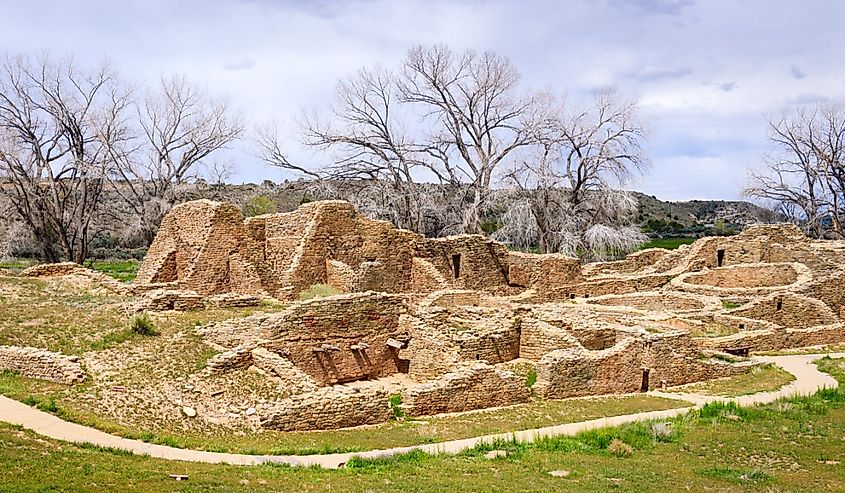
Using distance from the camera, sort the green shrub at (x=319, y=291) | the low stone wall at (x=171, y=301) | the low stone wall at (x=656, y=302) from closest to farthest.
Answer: the low stone wall at (x=171, y=301), the green shrub at (x=319, y=291), the low stone wall at (x=656, y=302)

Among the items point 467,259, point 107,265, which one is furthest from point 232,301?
point 107,265

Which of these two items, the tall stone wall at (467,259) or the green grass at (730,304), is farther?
the tall stone wall at (467,259)

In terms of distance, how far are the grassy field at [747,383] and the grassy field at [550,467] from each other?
3.70 metres

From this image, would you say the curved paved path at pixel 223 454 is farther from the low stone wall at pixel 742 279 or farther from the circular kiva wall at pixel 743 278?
the circular kiva wall at pixel 743 278

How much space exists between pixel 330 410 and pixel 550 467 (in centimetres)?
477

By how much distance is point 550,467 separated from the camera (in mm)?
11055

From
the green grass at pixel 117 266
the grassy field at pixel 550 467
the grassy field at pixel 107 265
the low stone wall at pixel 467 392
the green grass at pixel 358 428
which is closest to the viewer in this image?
the grassy field at pixel 550 467

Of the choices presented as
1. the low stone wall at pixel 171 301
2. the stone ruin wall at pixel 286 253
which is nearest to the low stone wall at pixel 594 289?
the stone ruin wall at pixel 286 253

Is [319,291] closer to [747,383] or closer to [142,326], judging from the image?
[142,326]

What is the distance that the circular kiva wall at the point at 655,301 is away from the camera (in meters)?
26.6

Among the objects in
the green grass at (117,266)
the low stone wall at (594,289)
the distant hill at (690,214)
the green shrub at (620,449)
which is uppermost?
the distant hill at (690,214)

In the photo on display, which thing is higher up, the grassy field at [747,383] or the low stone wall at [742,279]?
the low stone wall at [742,279]

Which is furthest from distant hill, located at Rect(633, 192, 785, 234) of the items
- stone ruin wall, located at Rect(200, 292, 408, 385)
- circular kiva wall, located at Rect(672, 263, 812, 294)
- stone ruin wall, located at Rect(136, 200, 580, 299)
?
stone ruin wall, located at Rect(200, 292, 408, 385)

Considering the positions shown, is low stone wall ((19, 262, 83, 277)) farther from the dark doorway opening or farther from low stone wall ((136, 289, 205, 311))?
the dark doorway opening
